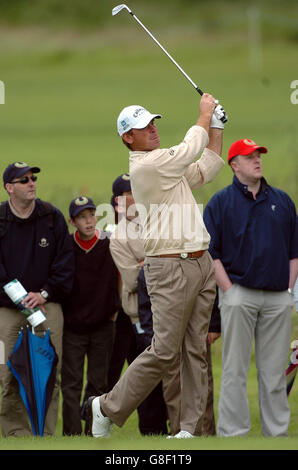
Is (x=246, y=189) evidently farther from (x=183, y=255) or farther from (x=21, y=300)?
(x=21, y=300)

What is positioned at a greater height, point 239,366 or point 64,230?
point 64,230

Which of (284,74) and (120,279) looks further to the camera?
(284,74)

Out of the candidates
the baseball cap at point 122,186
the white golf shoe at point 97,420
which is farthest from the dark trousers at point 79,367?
the white golf shoe at point 97,420

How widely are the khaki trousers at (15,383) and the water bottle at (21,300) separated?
0.15 m

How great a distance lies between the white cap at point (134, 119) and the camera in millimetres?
7535

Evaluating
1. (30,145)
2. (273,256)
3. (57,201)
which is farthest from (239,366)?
(30,145)

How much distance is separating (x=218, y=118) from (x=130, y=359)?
8.26 feet

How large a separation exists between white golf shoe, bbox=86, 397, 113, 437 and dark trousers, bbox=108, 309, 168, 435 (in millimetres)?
986

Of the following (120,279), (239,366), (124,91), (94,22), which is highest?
(94,22)

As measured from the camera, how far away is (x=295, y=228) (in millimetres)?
8617

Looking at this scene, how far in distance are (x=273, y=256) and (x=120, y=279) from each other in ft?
4.83

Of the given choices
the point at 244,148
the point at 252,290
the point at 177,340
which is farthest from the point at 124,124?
the point at 252,290

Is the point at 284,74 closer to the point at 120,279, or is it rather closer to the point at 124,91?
the point at 124,91

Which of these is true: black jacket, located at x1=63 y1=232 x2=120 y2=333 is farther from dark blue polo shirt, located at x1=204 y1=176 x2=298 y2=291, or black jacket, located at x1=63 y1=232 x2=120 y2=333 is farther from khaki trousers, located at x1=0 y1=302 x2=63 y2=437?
dark blue polo shirt, located at x1=204 y1=176 x2=298 y2=291
